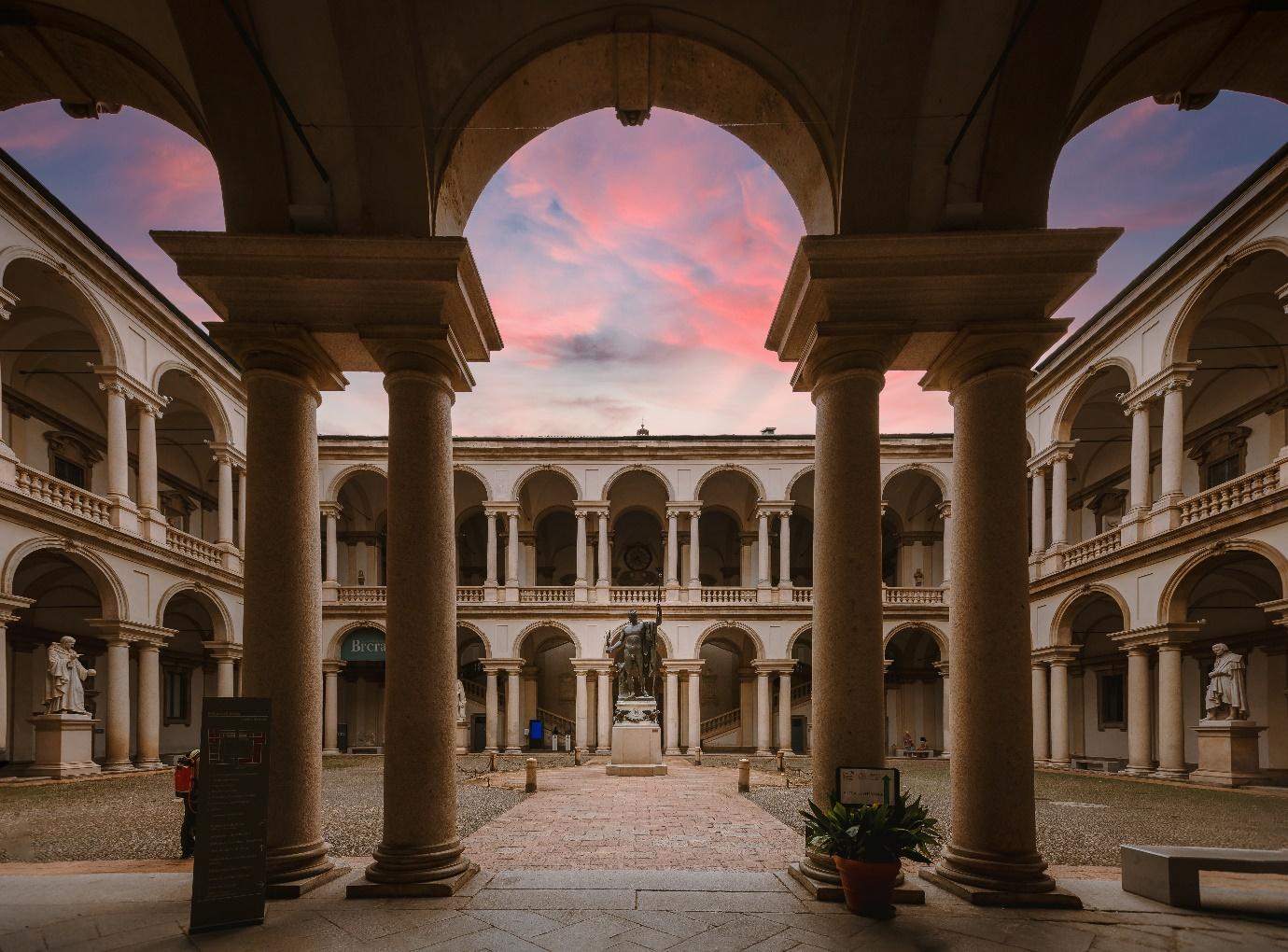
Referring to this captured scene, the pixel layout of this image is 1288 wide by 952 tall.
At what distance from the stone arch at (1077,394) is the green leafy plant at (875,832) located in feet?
59.6

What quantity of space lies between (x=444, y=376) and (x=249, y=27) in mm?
2536

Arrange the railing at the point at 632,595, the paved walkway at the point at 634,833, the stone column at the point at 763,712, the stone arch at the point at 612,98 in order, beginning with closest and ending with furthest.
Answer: the stone arch at the point at 612,98
the paved walkway at the point at 634,833
the stone column at the point at 763,712
the railing at the point at 632,595

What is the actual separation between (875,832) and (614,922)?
1.68m

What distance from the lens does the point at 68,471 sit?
2208 cm

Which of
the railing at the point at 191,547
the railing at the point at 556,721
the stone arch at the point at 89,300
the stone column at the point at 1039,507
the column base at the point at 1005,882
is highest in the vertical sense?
the stone arch at the point at 89,300

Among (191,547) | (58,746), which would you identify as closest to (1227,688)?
(58,746)

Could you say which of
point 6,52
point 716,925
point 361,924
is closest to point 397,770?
point 361,924

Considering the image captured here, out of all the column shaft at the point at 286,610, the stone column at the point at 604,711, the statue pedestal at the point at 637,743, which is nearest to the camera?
the column shaft at the point at 286,610

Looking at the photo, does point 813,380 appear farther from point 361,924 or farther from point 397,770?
point 361,924

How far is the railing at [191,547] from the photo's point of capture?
70.3 feet

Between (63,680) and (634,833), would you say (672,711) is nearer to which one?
(63,680)

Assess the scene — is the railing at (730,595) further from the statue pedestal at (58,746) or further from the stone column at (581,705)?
the statue pedestal at (58,746)

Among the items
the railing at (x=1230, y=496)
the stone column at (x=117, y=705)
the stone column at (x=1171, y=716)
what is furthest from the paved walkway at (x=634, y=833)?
the railing at (x=1230, y=496)

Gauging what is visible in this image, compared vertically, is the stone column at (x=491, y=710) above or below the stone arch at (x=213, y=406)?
below
